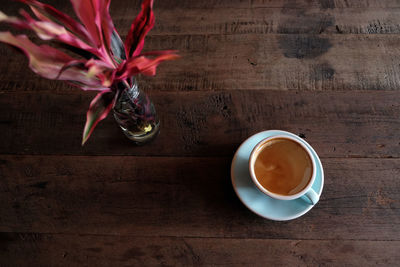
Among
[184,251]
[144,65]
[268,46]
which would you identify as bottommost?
[184,251]

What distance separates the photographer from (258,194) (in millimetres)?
642

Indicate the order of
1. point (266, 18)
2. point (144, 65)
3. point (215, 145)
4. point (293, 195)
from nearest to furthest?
point (144, 65) → point (293, 195) → point (215, 145) → point (266, 18)

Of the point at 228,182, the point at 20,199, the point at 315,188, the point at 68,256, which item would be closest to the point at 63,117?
the point at 20,199

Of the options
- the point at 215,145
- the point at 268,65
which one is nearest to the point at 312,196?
the point at 215,145

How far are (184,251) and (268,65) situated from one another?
463 mm

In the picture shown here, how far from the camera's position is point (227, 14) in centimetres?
85

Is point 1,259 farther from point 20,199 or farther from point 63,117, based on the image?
Result: point 63,117

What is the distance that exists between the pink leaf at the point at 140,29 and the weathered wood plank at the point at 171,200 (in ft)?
0.87

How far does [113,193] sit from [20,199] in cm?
20

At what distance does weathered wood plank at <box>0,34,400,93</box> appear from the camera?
0.77 meters

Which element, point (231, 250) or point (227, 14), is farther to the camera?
point (227, 14)

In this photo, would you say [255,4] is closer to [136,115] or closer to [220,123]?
[220,123]

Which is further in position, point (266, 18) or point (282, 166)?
point (266, 18)

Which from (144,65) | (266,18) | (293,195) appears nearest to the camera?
(144,65)
